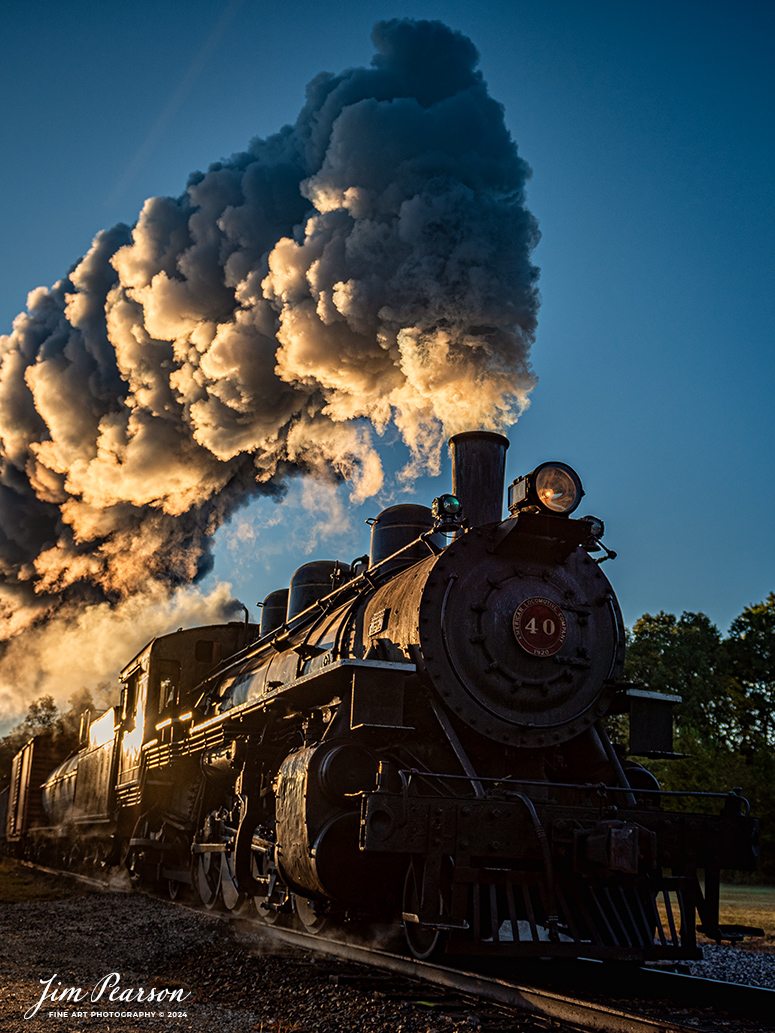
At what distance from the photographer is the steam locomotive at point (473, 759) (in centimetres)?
502

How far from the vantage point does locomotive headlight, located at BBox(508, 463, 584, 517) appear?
20.3 ft

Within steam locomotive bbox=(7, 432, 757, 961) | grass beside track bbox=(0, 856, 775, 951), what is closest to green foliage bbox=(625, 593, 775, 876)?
grass beside track bbox=(0, 856, 775, 951)

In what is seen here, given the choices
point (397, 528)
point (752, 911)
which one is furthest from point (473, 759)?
point (752, 911)

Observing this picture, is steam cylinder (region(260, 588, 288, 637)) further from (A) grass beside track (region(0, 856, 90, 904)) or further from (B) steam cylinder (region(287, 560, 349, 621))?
(A) grass beside track (region(0, 856, 90, 904))

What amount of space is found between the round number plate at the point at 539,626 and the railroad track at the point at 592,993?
192cm

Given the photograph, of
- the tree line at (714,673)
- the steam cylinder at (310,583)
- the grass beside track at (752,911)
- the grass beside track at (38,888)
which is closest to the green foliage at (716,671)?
the tree line at (714,673)

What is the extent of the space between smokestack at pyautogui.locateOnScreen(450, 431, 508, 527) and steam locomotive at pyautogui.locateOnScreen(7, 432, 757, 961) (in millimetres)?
17

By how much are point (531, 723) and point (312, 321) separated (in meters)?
6.60

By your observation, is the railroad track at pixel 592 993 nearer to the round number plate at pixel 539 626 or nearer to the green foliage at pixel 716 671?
the round number plate at pixel 539 626

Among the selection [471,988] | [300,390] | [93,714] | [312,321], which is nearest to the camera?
[471,988]

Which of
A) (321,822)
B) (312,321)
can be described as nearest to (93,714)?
(312,321)

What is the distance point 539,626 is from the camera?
20.1 feet

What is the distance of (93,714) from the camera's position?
16.2 metres

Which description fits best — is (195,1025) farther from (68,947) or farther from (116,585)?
(116,585)
